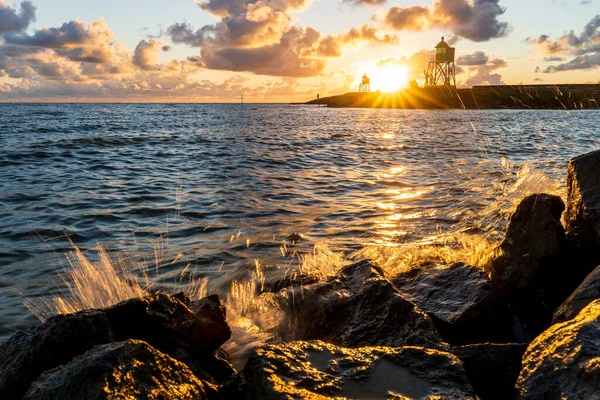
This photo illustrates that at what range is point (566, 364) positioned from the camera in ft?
7.40

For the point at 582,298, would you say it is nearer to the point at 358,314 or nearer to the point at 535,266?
the point at 535,266

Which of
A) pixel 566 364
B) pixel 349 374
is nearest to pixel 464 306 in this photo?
pixel 566 364

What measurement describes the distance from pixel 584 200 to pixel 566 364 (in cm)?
312

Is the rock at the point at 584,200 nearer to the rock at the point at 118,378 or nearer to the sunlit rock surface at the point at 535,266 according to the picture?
the sunlit rock surface at the point at 535,266

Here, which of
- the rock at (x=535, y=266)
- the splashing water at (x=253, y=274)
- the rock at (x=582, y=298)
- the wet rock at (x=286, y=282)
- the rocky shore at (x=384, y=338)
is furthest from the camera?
the wet rock at (x=286, y=282)

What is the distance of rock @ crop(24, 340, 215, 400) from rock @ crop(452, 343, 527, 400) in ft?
5.89

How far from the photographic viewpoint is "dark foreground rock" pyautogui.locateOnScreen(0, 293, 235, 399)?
278cm

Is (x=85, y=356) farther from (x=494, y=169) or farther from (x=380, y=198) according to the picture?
(x=494, y=169)

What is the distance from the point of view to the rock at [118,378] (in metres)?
2.15

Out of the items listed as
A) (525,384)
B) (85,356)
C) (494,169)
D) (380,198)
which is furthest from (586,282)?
(494,169)

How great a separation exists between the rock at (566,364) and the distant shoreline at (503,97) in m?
81.5

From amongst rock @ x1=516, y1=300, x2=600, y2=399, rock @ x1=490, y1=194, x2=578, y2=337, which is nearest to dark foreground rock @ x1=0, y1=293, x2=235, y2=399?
rock @ x1=516, y1=300, x2=600, y2=399

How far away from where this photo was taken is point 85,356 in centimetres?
238

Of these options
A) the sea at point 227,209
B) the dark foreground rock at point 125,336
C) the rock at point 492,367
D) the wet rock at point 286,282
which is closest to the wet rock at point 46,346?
the dark foreground rock at point 125,336
